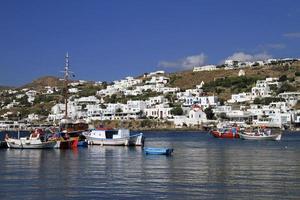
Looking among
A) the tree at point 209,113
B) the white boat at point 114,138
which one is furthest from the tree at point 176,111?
the white boat at point 114,138

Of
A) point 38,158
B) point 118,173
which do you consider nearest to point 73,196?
point 118,173

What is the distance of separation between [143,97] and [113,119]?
3045cm

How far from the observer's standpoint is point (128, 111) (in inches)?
6289

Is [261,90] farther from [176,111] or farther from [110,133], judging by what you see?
[110,133]

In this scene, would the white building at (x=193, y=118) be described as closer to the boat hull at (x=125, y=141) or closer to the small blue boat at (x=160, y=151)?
the boat hull at (x=125, y=141)

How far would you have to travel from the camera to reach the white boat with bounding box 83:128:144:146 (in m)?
65.1

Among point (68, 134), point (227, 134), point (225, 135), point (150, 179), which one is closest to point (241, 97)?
point (225, 135)

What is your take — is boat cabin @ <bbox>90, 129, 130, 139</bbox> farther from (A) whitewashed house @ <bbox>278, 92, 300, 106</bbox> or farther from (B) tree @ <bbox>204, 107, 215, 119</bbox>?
(A) whitewashed house @ <bbox>278, 92, 300, 106</bbox>

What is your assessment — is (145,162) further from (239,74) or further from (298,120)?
(239,74)

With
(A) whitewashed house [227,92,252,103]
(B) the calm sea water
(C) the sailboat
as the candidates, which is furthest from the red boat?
(A) whitewashed house [227,92,252,103]

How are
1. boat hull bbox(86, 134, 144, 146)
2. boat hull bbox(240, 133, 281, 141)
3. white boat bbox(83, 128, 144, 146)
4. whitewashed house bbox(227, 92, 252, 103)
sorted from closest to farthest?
boat hull bbox(86, 134, 144, 146) → white boat bbox(83, 128, 144, 146) → boat hull bbox(240, 133, 281, 141) → whitewashed house bbox(227, 92, 252, 103)

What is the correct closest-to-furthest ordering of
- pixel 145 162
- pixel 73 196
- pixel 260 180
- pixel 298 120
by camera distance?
1. pixel 73 196
2. pixel 260 180
3. pixel 145 162
4. pixel 298 120

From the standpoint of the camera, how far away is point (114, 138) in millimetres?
65688

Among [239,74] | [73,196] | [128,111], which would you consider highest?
[239,74]
